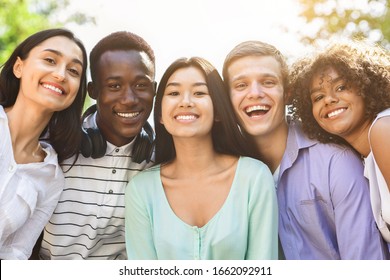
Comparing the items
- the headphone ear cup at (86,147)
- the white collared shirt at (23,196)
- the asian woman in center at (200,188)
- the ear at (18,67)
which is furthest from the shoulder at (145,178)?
the ear at (18,67)

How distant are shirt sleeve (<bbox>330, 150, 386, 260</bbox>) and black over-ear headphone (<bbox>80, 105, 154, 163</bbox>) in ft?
2.78

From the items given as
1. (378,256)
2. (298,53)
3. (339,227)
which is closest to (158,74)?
(298,53)

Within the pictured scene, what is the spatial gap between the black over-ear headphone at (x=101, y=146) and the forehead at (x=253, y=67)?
19.8 inches

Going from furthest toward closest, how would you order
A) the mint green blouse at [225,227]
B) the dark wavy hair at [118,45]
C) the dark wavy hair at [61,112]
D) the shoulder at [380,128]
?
the dark wavy hair at [118,45]
the dark wavy hair at [61,112]
the mint green blouse at [225,227]
the shoulder at [380,128]

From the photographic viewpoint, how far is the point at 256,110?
2.25 m

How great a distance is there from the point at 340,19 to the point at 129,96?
1163 mm

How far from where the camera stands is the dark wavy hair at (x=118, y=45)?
2375mm

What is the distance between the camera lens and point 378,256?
211 centimetres

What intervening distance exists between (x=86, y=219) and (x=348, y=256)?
1167 mm

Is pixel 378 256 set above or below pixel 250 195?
below

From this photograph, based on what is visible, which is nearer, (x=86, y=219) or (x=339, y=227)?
(x=339, y=227)

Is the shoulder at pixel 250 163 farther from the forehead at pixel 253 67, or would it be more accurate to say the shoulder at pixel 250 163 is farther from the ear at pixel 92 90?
the ear at pixel 92 90

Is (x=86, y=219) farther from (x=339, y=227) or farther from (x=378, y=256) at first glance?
(x=378, y=256)
